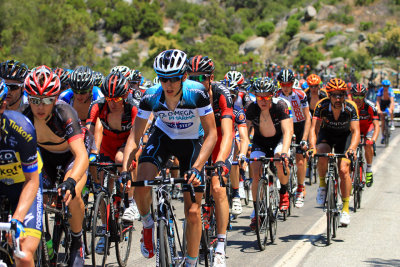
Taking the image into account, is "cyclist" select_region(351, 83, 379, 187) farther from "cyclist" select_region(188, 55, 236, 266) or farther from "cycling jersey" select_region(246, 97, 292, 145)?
"cyclist" select_region(188, 55, 236, 266)

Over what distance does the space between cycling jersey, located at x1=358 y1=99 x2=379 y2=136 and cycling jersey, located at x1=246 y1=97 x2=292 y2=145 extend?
14.0 feet

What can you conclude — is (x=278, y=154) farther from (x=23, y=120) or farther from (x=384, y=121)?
(x=384, y=121)

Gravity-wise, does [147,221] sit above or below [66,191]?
below

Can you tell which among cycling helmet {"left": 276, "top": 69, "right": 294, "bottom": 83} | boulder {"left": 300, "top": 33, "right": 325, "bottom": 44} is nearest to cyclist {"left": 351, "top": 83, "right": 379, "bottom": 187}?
cycling helmet {"left": 276, "top": 69, "right": 294, "bottom": 83}

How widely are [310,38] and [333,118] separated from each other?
7964 centimetres

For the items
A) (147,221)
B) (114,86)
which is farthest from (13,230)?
(114,86)

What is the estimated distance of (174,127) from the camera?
6.36 metres

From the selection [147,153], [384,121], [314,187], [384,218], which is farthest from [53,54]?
[147,153]

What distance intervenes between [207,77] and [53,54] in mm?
40211

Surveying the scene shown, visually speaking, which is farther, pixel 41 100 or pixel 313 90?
pixel 313 90

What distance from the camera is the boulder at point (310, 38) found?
286 ft

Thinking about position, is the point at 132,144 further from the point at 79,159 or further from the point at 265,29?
the point at 265,29

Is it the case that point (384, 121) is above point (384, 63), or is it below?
below

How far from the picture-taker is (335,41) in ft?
275
